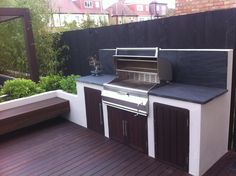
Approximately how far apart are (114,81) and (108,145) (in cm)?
94

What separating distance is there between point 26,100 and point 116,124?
6.45 feet

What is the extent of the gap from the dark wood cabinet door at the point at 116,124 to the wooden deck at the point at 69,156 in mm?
107

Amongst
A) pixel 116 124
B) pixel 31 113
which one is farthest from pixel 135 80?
pixel 31 113

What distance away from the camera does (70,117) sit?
4383 millimetres

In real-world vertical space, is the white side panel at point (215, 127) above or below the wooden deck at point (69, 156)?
above

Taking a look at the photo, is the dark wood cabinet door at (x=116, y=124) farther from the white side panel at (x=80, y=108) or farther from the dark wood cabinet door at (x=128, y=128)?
the white side panel at (x=80, y=108)

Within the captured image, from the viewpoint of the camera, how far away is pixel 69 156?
124 inches

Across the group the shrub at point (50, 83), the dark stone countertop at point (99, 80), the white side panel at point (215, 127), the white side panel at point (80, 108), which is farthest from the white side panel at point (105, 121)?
the shrub at point (50, 83)

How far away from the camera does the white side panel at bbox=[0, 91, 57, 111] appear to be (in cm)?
407

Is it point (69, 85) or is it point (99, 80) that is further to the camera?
point (69, 85)

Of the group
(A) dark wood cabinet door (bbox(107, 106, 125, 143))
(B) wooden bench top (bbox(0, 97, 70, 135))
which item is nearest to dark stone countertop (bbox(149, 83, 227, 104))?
(A) dark wood cabinet door (bbox(107, 106, 125, 143))

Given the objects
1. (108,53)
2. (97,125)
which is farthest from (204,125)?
(108,53)

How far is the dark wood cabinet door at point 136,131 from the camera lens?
296 centimetres

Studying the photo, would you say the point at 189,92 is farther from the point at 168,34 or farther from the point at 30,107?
the point at 30,107
